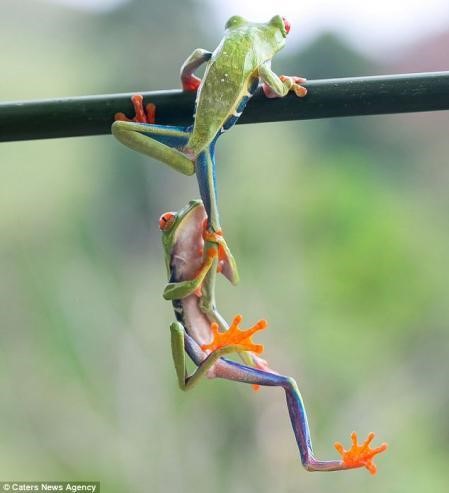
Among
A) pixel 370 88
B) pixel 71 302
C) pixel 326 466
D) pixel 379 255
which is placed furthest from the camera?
pixel 379 255

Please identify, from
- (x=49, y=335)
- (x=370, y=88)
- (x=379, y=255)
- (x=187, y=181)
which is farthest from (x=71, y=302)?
(x=370, y=88)

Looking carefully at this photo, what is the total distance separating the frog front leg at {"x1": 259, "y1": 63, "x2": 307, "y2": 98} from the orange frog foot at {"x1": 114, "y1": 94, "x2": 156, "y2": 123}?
0.42 feet

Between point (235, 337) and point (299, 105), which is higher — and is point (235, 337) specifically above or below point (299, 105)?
below

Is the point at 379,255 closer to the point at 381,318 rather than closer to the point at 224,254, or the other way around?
the point at 381,318

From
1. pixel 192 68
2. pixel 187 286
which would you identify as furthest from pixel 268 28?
pixel 187 286

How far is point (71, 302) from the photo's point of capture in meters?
2.44

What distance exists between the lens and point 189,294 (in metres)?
0.87

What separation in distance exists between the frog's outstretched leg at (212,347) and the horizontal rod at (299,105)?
23 centimetres

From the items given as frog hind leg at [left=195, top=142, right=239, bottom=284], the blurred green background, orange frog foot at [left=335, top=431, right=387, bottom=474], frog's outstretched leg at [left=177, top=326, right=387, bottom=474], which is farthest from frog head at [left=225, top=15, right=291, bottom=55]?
the blurred green background

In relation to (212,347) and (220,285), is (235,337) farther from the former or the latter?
(220,285)

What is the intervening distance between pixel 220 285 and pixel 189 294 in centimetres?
157

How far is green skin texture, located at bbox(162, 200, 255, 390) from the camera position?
82cm

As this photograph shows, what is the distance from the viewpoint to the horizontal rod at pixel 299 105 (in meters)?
0.67

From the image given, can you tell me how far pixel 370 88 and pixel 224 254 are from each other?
11.0 inches
